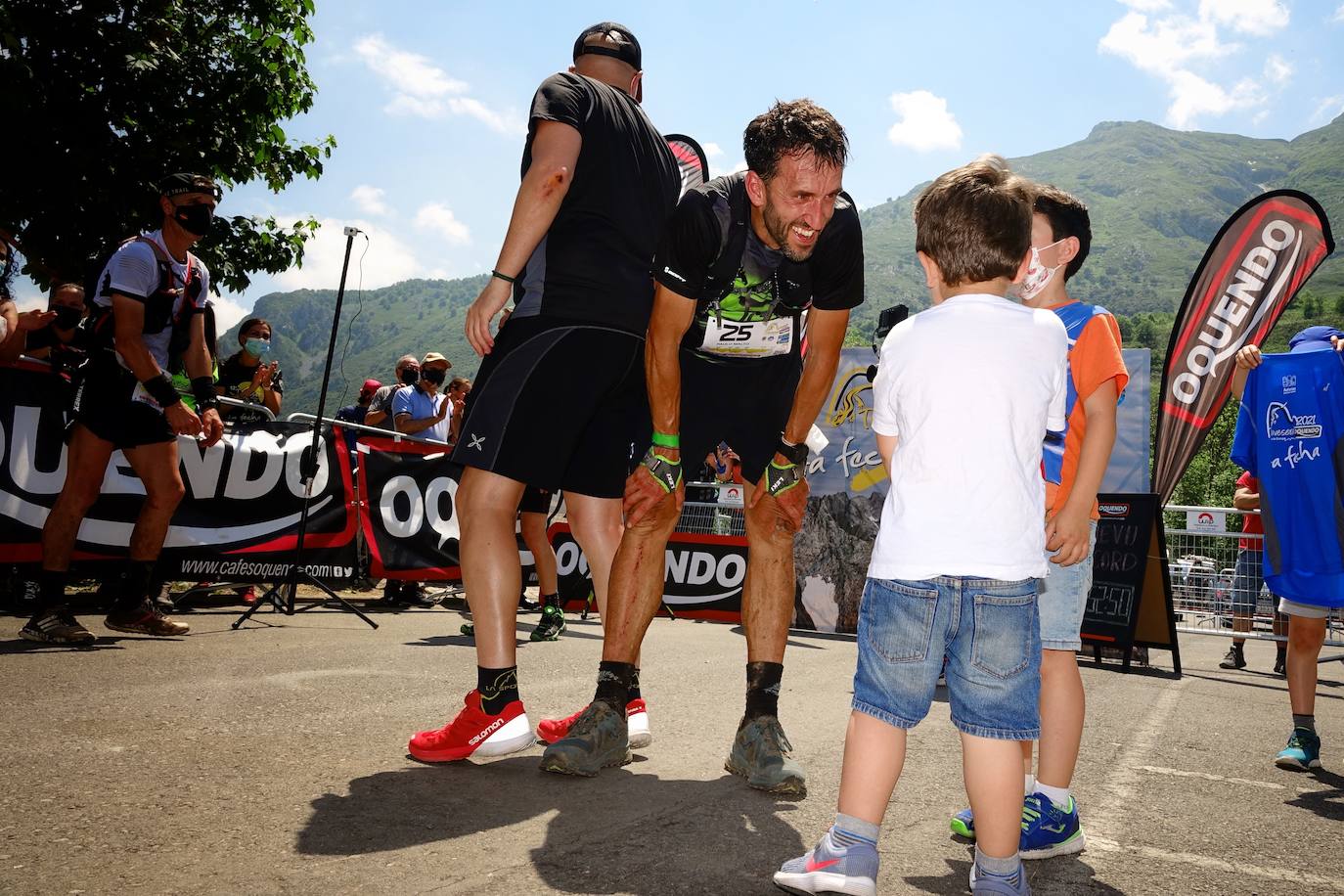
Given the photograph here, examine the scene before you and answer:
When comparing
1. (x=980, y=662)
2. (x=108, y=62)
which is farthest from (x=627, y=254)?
(x=108, y=62)

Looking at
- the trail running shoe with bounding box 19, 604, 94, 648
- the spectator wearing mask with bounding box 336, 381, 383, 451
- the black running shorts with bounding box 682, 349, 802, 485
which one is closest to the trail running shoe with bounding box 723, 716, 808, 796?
the black running shorts with bounding box 682, 349, 802, 485

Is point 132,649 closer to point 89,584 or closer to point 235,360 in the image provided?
point 89,584

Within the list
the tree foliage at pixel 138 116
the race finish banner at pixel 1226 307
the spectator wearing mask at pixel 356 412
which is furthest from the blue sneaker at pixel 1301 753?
the tree foliage at pixel 138 116

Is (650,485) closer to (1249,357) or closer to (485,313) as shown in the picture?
(485,313)

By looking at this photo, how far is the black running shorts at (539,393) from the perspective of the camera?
320 centimetres

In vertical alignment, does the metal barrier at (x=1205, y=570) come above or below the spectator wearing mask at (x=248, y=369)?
below

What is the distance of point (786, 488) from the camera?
133 inches

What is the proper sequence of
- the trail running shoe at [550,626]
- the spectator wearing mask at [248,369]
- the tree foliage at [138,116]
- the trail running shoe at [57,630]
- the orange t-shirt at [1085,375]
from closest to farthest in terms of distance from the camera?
the orange t-shirt at [1085,375], the trail running shoe at [57,630], the trail running shoe at [550,626], the spectator wearing mask at [248,369], the tree foliage at [138,116]

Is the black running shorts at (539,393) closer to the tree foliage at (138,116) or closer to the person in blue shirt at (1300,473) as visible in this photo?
the person in blue shirt at (1300,473)

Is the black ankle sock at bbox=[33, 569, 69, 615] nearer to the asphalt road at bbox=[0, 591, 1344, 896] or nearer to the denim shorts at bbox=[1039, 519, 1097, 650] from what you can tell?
the asphalt road at bbox=[0, 591, 1344, 896]

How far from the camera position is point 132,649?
5031 mm

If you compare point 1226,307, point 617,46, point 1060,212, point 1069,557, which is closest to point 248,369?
point 617,46

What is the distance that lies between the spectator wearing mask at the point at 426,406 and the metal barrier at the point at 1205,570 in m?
7.73

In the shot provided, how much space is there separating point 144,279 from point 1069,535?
502cm
